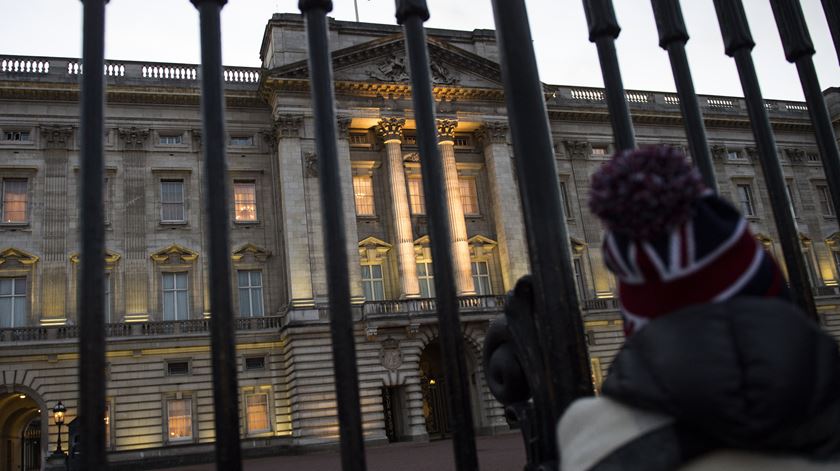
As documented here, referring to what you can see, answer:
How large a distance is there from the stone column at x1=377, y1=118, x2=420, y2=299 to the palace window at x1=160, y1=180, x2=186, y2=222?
8.93 meters

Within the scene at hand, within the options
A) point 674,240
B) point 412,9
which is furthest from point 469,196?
point 674,240

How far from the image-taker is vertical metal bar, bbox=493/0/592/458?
10.8 ft

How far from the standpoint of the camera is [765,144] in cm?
539

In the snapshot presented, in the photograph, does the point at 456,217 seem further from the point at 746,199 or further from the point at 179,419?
the point at 746,199

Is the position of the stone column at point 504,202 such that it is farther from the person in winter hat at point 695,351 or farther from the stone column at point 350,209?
the person in winter hat at point 695,351

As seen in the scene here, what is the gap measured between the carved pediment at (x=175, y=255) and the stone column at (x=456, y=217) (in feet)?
35.6

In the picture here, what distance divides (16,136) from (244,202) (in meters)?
9.33

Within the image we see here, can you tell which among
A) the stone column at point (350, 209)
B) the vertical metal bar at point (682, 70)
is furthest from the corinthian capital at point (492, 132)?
the vertical metal bar at point (682, 70)

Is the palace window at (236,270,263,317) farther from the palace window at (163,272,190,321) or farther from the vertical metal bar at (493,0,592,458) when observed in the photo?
the vertical metal bar at (493,0,592,458)

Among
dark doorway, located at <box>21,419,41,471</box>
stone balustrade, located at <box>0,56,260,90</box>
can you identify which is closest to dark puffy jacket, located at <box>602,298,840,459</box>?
stone balustrade, located at <box>0,56,260,90</box>

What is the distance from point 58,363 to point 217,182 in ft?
89.1

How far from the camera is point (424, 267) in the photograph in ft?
108

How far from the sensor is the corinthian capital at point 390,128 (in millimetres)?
32469

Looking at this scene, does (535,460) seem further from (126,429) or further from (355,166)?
(355,166)
